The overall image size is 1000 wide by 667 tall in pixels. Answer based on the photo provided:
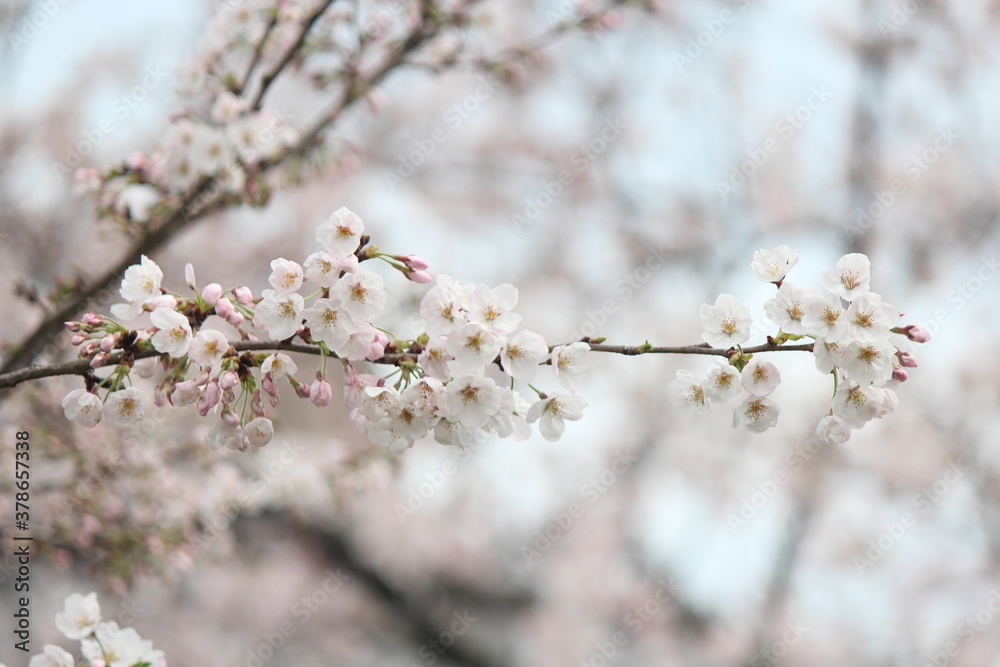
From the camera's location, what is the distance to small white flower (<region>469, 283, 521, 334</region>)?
104 cm

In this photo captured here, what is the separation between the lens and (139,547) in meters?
2.40

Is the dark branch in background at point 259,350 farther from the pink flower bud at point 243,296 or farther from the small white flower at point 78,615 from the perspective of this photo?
the small white flower at point 78,615

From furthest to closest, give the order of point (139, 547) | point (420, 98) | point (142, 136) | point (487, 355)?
point (420, 98), point (142, 136), point (139, 547), point (487, 355)

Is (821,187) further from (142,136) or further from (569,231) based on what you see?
(142,136)

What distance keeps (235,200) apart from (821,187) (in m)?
7.07

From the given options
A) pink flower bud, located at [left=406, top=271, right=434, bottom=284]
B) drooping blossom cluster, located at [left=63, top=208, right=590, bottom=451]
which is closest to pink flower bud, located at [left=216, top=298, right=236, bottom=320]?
drooping blossom cluster, located at [left=63, top=208, right=590, bottom=451]

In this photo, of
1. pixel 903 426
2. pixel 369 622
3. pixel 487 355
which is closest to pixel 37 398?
pixel 487 355

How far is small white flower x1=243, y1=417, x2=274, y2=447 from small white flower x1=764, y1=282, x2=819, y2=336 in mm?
761

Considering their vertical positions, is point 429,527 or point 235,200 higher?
point 235,200

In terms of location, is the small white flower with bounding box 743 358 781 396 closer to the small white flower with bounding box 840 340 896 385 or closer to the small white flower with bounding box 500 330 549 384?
the small white flower with bounding box 840 340 896 385

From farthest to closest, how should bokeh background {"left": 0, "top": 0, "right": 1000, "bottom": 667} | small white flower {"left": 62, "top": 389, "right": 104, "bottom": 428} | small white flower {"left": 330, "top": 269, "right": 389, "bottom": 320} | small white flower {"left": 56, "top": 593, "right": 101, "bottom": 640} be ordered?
bokeh background {"left": 0, "top": 0, "right": 1000, "bottom": 667} < small white flower {"left": 56, "top": 593, "right": 101, "bottom": 640} < small white flower {"left": 62, "top": 389, "right": 104, "bottom": 428} < small white flower {"left": 330, "top": 269, "right": 389, "bottom": 320}

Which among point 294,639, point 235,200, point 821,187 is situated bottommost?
point 294,639

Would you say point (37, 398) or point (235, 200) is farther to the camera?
point (37, 398)

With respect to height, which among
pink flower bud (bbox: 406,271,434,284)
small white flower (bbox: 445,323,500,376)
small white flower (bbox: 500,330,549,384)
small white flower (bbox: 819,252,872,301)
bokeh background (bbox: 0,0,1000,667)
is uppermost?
small white flower (bbox: 819,252,872,301)
